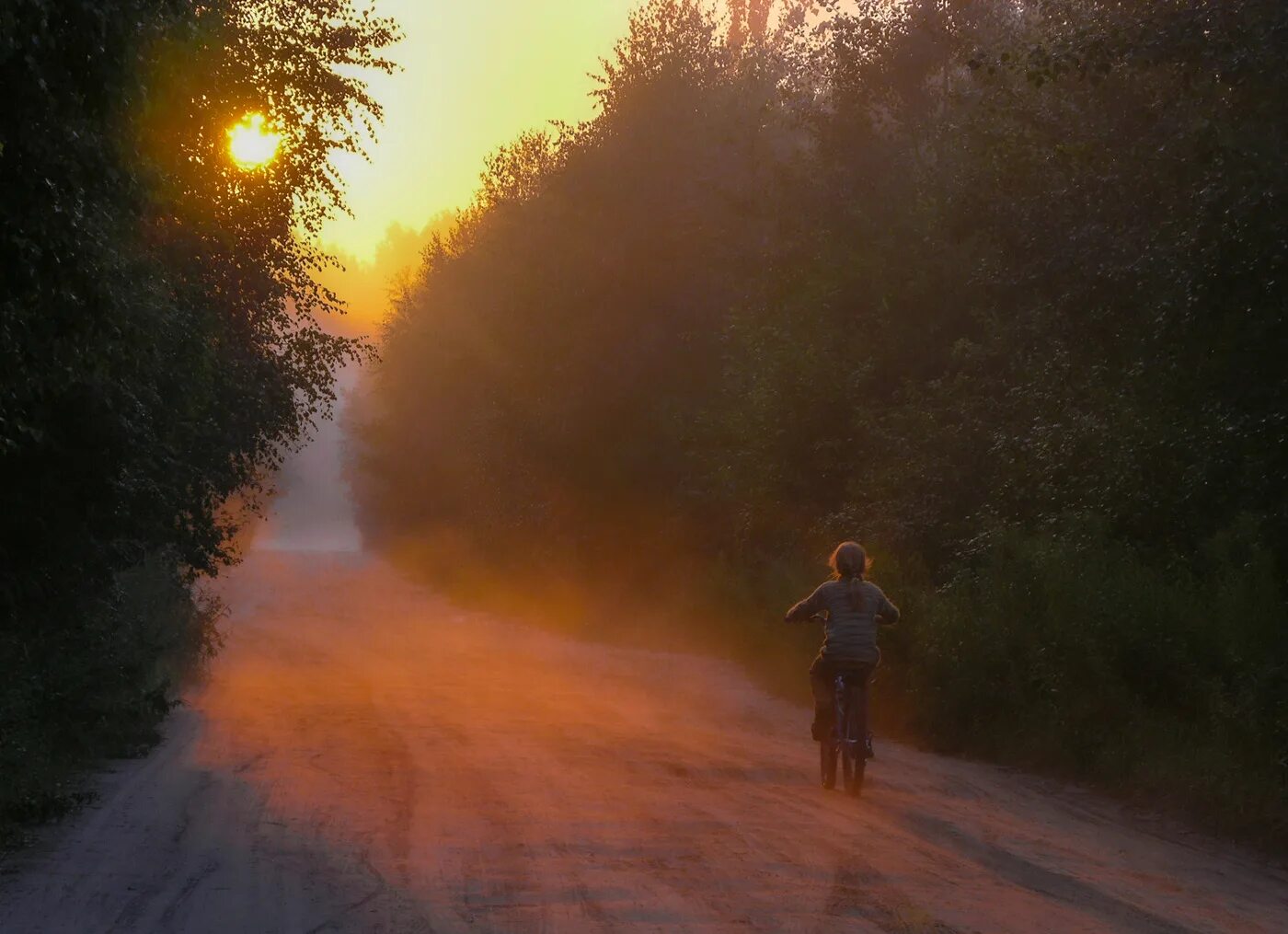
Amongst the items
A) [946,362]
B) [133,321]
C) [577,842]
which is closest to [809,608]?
[577,842]

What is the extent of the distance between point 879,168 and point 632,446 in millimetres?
9143

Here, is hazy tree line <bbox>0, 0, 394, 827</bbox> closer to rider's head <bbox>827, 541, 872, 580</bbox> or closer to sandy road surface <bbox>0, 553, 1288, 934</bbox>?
sandy road surface <bbox>0, 553, 1288, 934</bbox>

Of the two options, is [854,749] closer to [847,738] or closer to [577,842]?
[847,738]

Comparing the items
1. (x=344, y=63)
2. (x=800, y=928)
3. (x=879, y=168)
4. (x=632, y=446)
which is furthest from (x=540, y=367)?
(x=800, y=928)

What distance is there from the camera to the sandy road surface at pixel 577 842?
722 cm

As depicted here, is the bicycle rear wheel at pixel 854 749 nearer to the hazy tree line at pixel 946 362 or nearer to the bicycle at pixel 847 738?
the bicycle at pixel 847 738

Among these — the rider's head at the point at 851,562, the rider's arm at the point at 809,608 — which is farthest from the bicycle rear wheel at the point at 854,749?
the rider's head at the point at 851,562

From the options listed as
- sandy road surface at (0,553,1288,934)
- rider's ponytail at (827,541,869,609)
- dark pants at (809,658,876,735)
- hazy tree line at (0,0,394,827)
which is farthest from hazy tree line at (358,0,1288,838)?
hazy tree line at (0,0,394,827)

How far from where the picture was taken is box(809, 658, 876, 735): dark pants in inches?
461

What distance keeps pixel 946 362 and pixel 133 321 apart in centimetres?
1827

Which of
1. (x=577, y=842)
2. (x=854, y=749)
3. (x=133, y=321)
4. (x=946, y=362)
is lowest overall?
(x=577, y=842)

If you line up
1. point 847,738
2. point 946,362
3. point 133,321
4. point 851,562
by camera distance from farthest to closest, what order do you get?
1. point 946,362
2. point 851,562
3. point 847,738
4. point 133,321

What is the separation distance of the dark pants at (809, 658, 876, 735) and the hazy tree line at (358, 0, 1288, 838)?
261 centimetres

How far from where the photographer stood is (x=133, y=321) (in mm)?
10328
